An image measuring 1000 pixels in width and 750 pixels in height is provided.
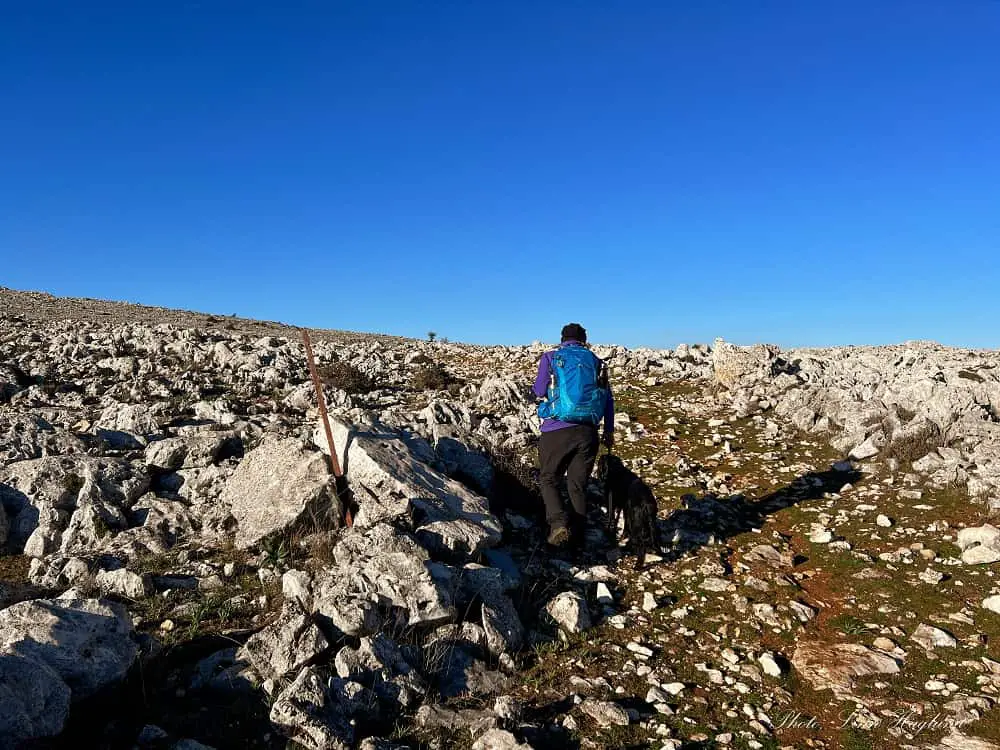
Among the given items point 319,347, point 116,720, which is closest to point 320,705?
point 116,720

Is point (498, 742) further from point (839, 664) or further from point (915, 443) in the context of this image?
point (915, 443)

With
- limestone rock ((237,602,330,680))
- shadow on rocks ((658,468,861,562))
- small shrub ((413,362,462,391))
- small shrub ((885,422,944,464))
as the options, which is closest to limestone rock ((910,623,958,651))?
shadow on rocks ((658,468,861,562))

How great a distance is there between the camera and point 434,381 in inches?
679

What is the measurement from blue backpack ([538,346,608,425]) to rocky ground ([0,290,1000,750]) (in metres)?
1.62

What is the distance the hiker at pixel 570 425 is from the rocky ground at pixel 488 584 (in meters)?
0.68

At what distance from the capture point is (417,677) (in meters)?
5.14

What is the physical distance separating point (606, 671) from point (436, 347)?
21.9 metres

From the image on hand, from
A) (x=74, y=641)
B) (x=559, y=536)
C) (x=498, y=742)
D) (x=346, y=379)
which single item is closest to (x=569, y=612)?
(x=559, y=536)

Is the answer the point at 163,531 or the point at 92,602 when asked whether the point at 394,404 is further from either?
the point at 92,602

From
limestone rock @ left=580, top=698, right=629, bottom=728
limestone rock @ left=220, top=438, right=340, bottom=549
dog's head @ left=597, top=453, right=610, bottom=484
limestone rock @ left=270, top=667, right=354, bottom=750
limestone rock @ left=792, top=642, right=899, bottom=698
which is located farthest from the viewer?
dog's head @ left=597, top=453, right=610, bottom=484

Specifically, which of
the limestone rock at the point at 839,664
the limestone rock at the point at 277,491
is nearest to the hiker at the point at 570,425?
the limestone rock at the point at 277,491

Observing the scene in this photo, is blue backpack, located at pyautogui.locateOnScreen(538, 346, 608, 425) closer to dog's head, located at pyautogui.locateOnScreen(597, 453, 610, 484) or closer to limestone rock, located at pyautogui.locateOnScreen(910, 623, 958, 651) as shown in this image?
dog's head, located at pyautogui.locateOnScreen(597, 453, 610, 484)

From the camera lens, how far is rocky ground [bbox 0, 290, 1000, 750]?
479 centimetres

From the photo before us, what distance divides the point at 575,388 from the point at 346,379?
9799 mm
